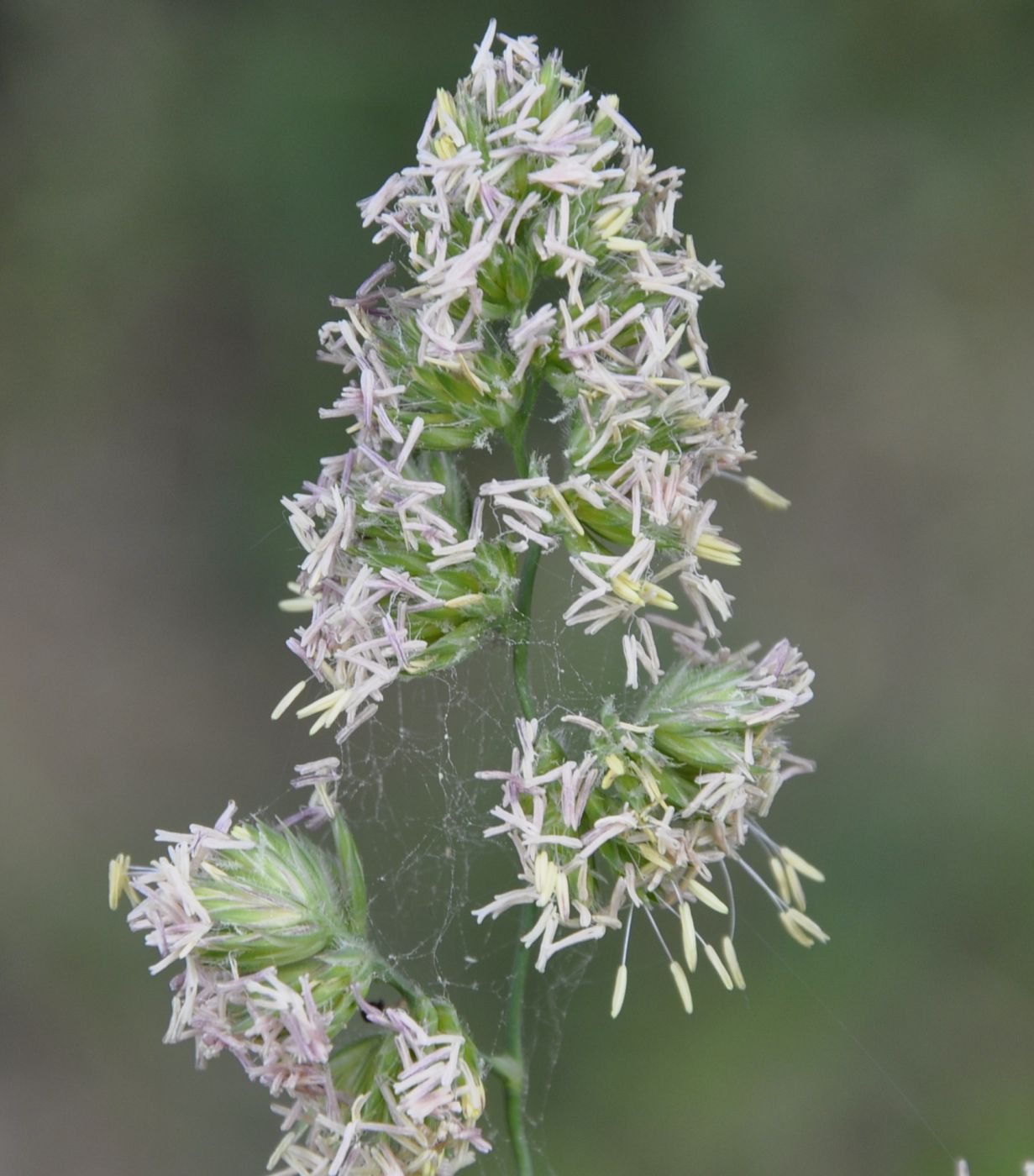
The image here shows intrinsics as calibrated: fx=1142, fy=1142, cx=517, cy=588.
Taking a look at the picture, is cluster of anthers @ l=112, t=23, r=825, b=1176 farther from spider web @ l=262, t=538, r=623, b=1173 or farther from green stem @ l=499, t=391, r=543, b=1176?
spider web @ l=262, t=538, r=623, b=1173

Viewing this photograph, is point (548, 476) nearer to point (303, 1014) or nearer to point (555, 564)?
point (303, 1014)

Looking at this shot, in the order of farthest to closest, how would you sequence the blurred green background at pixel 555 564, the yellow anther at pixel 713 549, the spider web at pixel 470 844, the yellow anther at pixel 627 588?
the blurred green background at pixel 555 564 → the spider web at pixel 470 844 → the yellow anther at pixel 713 549 → the yellow anther at pixel 627 588

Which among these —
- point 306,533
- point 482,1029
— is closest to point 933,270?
point 482,1029

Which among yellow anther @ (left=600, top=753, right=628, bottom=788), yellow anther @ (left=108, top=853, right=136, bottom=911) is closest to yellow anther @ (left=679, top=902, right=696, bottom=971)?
yellow anther @ (left=600, top=753, right=628, bottom=788)

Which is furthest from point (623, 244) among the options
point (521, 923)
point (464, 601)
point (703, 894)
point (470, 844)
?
point (470, 844)

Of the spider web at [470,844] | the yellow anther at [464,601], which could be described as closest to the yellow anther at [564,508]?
the yellow anther at [464,601]

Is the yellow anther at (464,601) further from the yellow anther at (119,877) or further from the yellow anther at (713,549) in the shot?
the yellow anther at (119,877)
